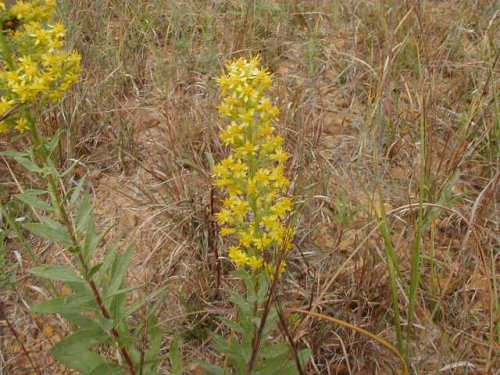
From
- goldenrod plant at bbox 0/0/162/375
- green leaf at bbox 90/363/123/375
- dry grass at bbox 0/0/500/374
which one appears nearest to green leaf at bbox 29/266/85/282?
goldenrod plant at bbox 0/0/162/375

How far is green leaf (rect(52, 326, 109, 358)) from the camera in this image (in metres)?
1.67

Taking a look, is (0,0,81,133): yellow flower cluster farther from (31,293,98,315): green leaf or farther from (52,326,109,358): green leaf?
(52,326,109,358): green leaf

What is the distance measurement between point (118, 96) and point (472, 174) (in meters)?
2.21

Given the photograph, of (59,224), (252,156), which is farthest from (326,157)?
(59,224)

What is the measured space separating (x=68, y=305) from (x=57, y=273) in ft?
0.37

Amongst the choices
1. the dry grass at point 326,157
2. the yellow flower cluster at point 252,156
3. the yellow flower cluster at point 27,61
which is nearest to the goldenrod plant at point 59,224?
the yellow flower cluster at point 27,61

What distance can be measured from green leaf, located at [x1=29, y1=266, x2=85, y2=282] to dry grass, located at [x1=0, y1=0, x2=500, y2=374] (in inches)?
18.2

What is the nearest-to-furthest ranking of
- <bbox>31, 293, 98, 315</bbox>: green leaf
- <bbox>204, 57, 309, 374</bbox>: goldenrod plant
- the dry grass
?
<bbox>31, 293, 98, 315</bbox>: green leaf, <bbox>204, 57, 309, 374</bbox>: goldenrod plant, the dry grass

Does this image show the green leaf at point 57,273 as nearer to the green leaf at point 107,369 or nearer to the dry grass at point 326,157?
the green leaf at point 107,369

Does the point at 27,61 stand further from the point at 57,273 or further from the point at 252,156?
the point at 252,156

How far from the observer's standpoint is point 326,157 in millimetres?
2902

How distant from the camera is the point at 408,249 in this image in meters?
2.45

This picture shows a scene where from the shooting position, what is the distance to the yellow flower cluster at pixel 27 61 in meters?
1.68

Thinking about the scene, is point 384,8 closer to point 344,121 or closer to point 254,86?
point 344,121
